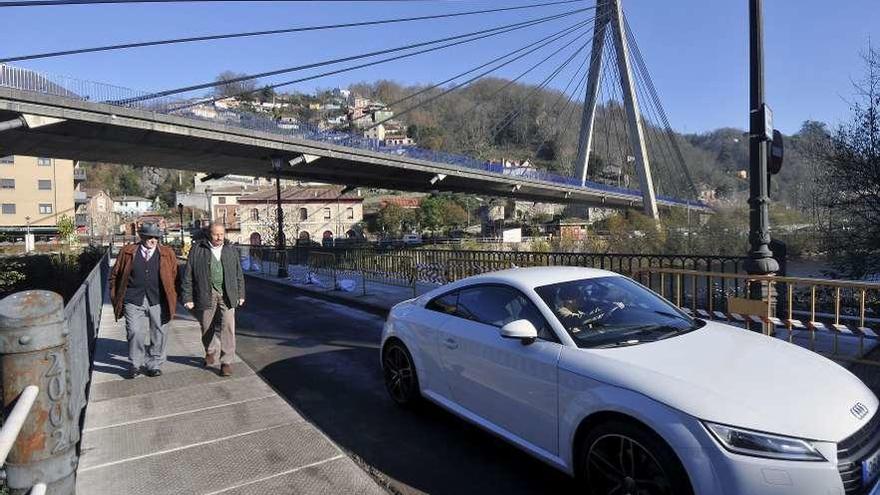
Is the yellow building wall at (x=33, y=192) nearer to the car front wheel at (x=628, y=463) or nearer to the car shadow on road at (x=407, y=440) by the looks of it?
the car shadow on road at (x=407, y=440)

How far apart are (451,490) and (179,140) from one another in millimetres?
34125

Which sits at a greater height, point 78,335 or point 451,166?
point 451,166

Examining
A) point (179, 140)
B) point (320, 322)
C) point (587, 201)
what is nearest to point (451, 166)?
point (179, 140)

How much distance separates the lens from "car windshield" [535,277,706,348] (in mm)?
4105

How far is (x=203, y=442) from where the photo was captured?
4910 mm

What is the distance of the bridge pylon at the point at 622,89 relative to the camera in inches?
1750

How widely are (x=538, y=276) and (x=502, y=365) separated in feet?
2.89

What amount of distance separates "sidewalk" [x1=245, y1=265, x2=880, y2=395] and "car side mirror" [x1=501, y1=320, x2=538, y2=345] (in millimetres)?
3710

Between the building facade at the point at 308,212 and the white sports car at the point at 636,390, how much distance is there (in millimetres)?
86545

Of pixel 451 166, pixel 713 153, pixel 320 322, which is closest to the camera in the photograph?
pixel 320 322

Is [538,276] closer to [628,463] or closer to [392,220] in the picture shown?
[628,463]

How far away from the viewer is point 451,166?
48.7 metres

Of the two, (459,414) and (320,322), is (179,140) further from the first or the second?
(459,414)

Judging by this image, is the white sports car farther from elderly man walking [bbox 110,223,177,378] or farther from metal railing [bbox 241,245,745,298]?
metal railing [bbox 241,245,745,298]
